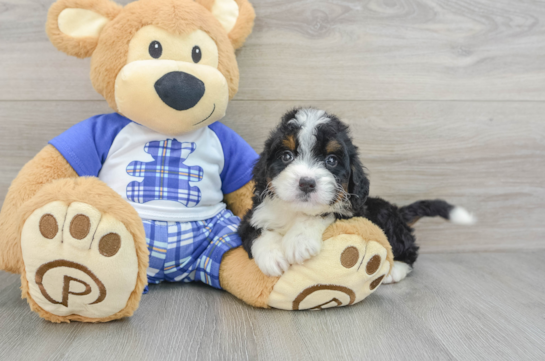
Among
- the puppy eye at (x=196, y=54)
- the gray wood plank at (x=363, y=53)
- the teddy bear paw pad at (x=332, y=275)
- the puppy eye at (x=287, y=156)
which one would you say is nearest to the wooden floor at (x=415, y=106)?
the gray wood plank at (x=363, y=53)

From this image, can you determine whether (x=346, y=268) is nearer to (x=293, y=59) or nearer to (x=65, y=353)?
(x=65, y=353)

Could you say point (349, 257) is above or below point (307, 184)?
below

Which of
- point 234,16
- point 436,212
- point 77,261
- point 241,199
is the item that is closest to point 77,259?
point 77,261

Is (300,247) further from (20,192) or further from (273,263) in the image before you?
(20,192)

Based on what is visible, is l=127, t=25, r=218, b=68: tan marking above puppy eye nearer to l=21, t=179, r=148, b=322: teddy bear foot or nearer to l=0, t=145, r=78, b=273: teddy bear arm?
l=0, t=145, r=78, b=273: teddy bear arm

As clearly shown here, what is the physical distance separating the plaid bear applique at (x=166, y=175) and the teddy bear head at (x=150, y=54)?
0.27 feet

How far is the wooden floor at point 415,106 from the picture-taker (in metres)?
1.76

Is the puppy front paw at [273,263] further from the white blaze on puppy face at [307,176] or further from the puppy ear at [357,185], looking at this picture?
the puppy ear at [357,185]

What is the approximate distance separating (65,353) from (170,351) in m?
0.26

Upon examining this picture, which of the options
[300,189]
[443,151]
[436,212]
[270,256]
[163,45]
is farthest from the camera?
[443,151]

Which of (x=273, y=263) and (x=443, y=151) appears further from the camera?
(x=443, y=151)

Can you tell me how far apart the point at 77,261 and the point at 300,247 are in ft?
2.03

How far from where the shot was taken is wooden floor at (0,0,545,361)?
176 centimetres

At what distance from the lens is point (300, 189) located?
1204 mm
